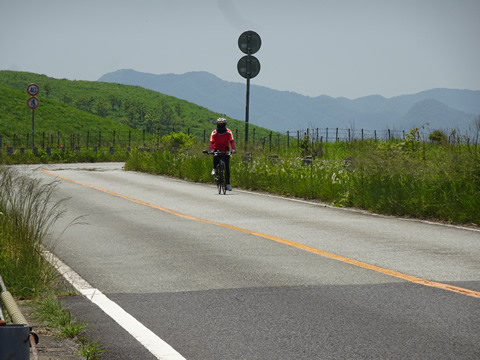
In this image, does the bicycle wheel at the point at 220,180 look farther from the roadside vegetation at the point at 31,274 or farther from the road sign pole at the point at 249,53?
the roadside vegetation at the point at 31,274

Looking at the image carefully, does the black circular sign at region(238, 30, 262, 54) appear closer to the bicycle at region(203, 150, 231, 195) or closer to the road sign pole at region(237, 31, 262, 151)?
the road sign pole at region(237, 31, 262, 151)

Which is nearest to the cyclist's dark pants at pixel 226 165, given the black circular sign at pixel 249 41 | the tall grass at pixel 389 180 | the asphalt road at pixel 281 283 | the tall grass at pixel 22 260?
the tall grass at pixel 389 180

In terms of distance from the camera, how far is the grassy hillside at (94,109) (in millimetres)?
102375

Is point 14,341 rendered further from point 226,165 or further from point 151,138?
point 151,138

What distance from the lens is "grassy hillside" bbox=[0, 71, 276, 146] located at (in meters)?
102

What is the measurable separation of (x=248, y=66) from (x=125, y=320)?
18529 mm

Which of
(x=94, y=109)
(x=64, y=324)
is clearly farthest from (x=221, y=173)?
(x=94, y=109)

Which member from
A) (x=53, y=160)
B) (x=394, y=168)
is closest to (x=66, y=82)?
(x=53, y=160)

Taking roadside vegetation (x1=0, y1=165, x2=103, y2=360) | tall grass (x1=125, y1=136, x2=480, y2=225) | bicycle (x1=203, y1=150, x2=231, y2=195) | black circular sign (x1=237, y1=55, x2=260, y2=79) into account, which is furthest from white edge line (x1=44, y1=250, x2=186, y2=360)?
black circular sign (x1=237, y1=55, x2=260, y2=79)

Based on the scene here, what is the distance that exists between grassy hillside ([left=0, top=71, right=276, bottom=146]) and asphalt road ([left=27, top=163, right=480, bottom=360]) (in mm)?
84317

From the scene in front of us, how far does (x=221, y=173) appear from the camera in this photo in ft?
65.1

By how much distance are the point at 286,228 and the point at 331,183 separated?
5.38m

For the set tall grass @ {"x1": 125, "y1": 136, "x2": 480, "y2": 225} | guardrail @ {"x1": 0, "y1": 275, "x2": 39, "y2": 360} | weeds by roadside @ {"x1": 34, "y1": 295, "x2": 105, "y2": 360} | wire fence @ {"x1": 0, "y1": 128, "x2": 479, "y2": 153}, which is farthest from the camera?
wire fence @ {"x1": 0, "y1": 128, "x2": 479, "y2": 153}

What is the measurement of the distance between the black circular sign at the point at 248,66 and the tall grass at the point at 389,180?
3163mm
